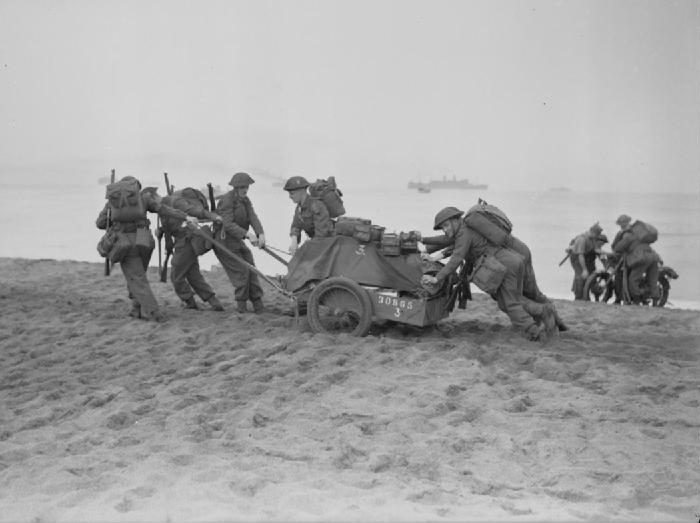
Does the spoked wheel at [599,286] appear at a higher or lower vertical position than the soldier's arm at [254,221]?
lower

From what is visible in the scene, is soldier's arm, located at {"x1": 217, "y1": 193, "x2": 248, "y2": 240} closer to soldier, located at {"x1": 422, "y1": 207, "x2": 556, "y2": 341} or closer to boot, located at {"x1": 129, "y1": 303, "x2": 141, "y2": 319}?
boot, located at {"x1": 129, "y1": 303, "x2": 141, "y2": 319}

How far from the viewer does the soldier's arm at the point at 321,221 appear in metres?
8.38

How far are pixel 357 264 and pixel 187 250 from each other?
2.69m

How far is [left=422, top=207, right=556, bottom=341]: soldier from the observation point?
803 cm

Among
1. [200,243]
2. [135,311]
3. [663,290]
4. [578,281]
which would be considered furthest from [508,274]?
[663,290]

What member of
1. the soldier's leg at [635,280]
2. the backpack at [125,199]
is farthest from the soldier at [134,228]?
the soldier's leg at [635,280]

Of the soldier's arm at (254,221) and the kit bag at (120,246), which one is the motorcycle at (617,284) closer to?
the soldier's arm at (254,221)

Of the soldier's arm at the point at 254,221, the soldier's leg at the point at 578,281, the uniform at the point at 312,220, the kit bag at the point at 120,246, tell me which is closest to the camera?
the uniform at the point at 312,220

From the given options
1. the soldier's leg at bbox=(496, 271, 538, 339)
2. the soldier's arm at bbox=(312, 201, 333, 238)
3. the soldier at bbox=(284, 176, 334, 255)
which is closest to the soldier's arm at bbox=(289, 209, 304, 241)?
the soldier at bbox=(284, 176, 334, 255)

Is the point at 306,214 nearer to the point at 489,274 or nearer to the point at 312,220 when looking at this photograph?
the point at 312,220

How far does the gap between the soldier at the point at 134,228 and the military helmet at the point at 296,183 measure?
1229 millimetres

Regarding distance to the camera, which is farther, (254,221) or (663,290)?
(663,290)

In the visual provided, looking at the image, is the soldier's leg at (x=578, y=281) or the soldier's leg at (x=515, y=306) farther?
the soldier's leg at (x=578, y=281)

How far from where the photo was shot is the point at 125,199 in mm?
9039
